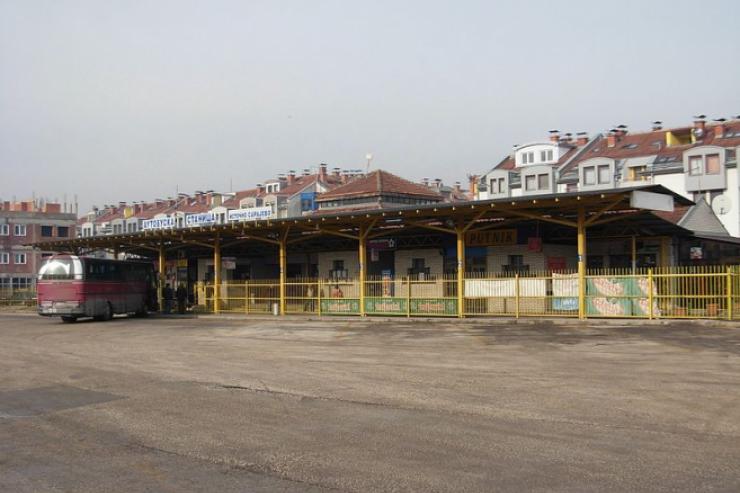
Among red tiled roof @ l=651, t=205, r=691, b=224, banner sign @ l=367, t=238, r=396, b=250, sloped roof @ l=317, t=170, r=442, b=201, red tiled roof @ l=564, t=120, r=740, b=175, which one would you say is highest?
red tiled roof @ l=564, t=120, r=740, b=175

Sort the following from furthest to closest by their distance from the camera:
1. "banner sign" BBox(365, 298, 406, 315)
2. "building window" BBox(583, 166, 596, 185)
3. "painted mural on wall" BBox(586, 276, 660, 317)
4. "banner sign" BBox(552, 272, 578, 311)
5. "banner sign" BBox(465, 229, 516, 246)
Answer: "building window" BBox(583, 166, 596, 185) → "banner sign" BBox(465, 229, 516, 246) → "banner sign" BBox(365, 298, 406, 315) → "banner sign" BBox(552, 272, 578, 311) → "painted mural on wall" BBox(586, 276, 660, 317)

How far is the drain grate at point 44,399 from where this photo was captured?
1049 centimetres

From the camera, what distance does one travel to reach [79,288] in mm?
31578

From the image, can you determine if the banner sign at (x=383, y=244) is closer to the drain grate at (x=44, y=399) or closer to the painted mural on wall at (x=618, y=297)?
the painted mural on wall at (x=618, y=297)

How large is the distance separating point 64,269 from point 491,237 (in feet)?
59.7

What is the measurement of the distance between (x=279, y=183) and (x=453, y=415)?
262 ft

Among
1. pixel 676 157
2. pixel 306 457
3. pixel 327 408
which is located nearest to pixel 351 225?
pixel 327 408

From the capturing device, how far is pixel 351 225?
32625 millimetres

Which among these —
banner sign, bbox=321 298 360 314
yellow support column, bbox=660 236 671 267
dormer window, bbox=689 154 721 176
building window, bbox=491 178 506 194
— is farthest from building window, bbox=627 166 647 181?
banner sign, bbox=321 298 360 314

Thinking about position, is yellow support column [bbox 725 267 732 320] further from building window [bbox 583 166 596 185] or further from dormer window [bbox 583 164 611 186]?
building window [bbox 583 166 596 185]

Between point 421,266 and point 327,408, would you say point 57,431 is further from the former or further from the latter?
point 421,266

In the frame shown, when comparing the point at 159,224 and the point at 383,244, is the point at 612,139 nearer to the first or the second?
the point at 383,244

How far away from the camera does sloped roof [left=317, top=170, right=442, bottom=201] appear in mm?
54906

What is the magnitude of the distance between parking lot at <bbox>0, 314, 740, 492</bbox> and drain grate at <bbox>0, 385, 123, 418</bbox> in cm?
5
